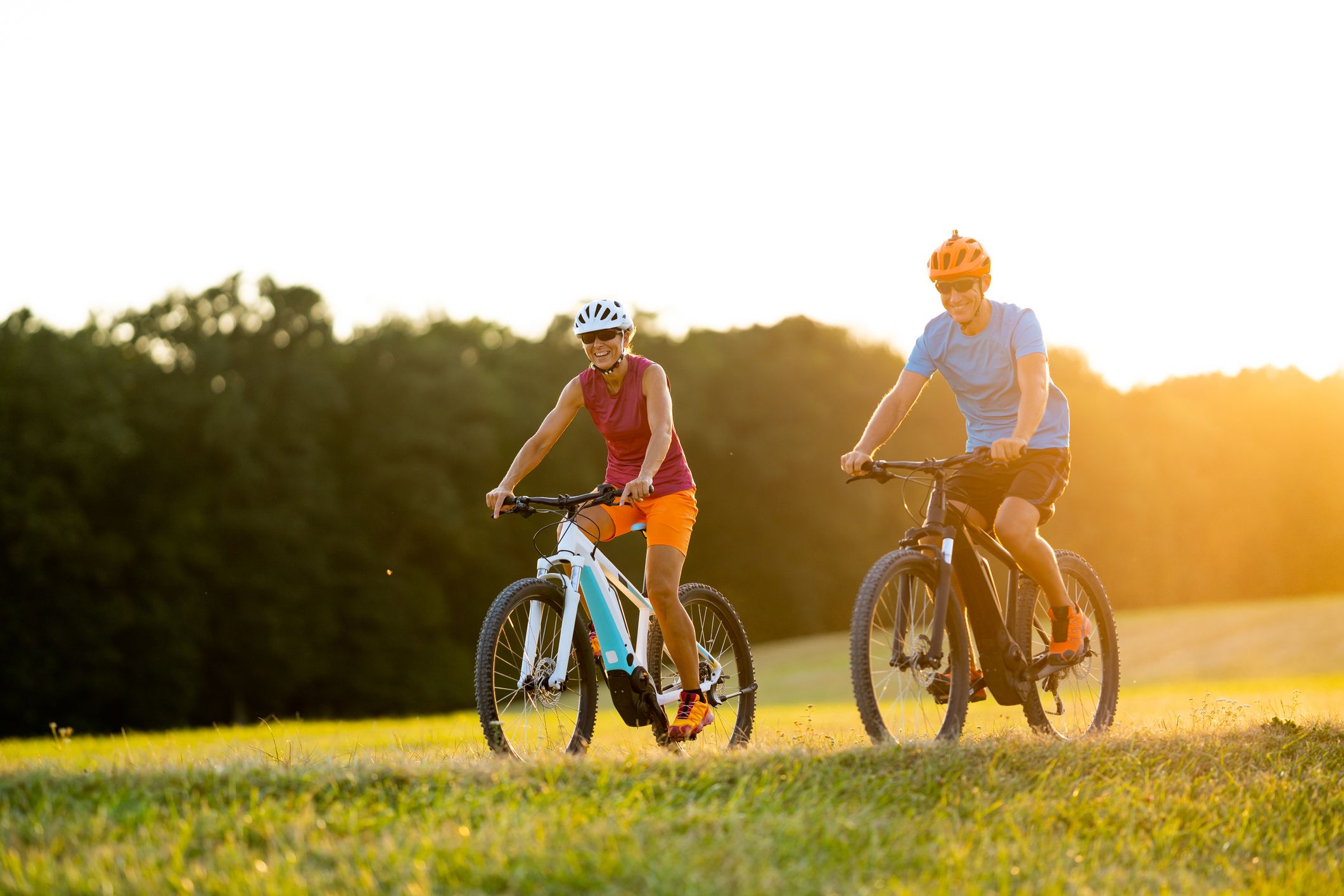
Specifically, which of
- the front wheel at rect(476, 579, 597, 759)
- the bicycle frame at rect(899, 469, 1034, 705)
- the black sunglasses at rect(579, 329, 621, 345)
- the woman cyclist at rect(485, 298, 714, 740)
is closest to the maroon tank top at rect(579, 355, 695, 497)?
the woman cyclist at rect(485, 298, 714, 740)

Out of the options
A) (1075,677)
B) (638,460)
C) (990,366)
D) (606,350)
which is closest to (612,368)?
(606,350)

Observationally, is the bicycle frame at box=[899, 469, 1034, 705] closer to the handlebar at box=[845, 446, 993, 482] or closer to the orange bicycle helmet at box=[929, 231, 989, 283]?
the handlebar at box=[845, 446, 993, 482]

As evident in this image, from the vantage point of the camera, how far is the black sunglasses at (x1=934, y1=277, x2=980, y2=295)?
6383 mm

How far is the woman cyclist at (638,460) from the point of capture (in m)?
6.38

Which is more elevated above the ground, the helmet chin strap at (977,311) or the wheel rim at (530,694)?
the helmet chin strap at (977,311)

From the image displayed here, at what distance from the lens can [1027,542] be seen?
6.46 metres

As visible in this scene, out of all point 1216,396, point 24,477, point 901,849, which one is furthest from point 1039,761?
point 1216,396

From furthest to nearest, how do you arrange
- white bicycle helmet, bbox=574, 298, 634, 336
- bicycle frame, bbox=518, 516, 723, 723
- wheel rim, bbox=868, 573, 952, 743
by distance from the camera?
white bicycle helmet, bbox=574, 298, 634, 336, bicycle frame, bbox=518, 516, 723, 723, wheel rim, bbox=868, 573, 952, 743

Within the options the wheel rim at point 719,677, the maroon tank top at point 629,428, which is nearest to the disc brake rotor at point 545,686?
the wheel rim at point 719,677

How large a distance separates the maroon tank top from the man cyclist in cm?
89

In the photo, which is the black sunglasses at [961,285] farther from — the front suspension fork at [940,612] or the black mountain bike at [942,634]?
the front suspension fork at [940,612]

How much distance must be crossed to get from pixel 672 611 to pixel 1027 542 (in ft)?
5.88

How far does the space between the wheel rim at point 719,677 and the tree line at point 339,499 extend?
82.6 feet

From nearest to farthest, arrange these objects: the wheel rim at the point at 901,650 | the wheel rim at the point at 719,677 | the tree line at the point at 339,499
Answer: the wheel rim at the point at 901,650, the wheel rim at the point at 719,677, the tree line at the point at 339,499
